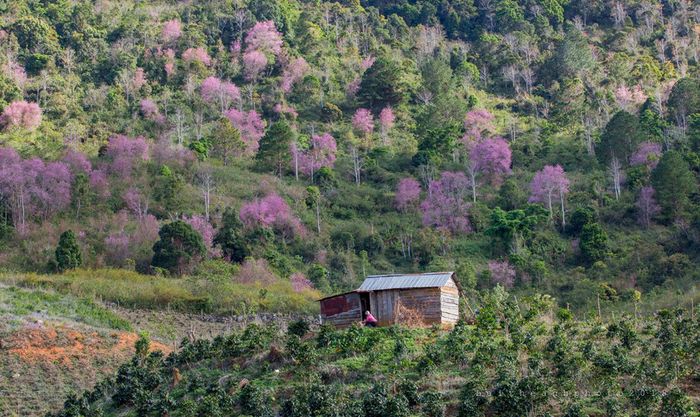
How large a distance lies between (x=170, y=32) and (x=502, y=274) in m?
38.6

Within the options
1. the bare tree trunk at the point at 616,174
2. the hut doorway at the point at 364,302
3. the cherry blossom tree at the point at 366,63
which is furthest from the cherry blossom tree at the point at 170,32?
the hut doorway at the point at 364,302

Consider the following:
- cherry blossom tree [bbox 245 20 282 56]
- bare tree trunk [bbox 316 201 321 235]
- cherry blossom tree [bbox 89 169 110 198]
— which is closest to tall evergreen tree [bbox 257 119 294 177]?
bare tree trunk [bbox 316 201 321 235]

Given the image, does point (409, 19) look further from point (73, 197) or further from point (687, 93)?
point (73, 197)

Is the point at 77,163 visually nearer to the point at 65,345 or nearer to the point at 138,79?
the point at 138,79

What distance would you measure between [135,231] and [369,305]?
70.7ft

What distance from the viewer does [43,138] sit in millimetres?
59750

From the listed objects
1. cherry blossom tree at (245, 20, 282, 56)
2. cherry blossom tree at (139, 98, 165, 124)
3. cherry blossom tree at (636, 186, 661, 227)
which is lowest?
cherry blossom tree at (636, 186, 661, 227)

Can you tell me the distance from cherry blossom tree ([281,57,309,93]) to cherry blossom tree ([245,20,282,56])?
2112 mm

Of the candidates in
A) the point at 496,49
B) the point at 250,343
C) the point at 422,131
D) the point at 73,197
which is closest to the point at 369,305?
the point at 250,343

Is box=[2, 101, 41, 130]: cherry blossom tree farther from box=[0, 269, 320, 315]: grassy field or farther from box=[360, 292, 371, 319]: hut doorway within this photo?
box=[360, 292, 371, 319]: hut doorway

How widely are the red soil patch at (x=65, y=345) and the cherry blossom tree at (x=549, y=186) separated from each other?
26.3 meters

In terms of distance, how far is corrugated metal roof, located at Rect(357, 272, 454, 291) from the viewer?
30547mm

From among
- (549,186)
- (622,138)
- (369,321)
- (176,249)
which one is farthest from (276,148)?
(369,321)

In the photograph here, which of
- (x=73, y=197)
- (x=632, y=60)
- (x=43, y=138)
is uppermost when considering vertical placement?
(x=632, y=60)
